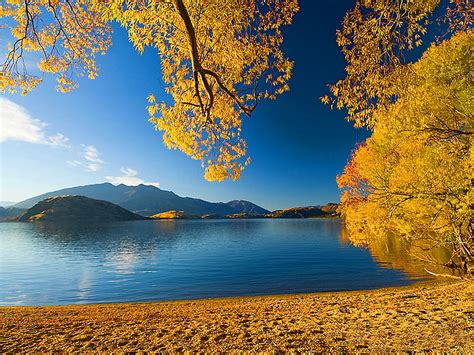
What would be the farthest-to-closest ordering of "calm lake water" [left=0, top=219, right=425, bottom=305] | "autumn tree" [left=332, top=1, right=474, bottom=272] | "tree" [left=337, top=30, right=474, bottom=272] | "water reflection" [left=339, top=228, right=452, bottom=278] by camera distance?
"water reflection" [left=339, top=228, right=452, bottom=278], "calm lake water" [left=0, top=219, right=425, bottom=305], "tree" [left=337, top=30, right=474, bottom=272], "autumn tree" [left=332, top=1, right=474, bottom=272]

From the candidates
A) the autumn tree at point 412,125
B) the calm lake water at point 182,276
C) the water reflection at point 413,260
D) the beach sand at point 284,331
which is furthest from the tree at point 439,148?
the calm lake water at point 182,276

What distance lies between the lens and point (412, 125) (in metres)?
14.7

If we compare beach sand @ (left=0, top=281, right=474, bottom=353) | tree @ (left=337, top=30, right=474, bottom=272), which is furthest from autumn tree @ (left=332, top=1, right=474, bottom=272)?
beach sand @ (left=0, top=281, right=474, bottom=353)

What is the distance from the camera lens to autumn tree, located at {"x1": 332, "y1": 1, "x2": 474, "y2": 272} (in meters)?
8.23

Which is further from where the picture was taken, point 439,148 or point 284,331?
point 439,148

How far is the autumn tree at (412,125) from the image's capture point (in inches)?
324

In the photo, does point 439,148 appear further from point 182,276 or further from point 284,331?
point 182,276

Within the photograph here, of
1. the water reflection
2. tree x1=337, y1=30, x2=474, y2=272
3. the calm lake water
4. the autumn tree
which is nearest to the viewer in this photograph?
the autumn tree

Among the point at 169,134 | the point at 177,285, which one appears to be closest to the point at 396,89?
the point at 169,134

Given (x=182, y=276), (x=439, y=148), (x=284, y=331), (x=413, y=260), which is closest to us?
(x=284, y=331)

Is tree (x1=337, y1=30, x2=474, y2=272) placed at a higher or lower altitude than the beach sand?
higher

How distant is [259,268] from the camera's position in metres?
40.7

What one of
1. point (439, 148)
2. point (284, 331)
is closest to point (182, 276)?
point (284, 331)

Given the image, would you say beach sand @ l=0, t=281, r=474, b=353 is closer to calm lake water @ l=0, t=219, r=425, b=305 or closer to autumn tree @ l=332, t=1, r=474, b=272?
autumn tree @ l=332, t=1, r=474, b=272
